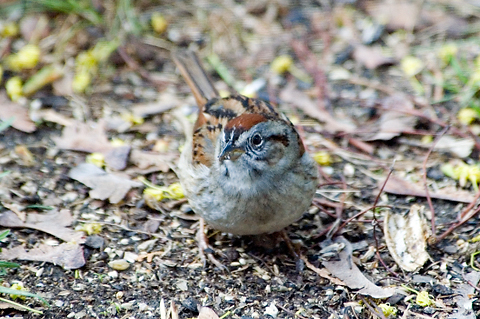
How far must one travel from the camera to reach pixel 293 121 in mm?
4773

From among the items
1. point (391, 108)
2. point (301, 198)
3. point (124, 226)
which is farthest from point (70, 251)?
point (391, 108)

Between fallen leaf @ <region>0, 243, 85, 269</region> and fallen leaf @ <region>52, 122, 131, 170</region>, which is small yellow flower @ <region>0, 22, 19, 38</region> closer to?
fallen leaf @ <region>52, 122, 131, 170</region>

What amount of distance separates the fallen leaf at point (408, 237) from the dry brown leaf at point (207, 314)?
107cm

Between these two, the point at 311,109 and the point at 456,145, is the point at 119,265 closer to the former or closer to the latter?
the point at 311,109

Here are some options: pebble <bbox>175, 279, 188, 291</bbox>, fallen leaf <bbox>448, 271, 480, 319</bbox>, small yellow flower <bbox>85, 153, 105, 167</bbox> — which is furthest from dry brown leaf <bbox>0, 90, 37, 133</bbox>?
fallen leaf <bbox>448, 271, 480, 319</bbox>

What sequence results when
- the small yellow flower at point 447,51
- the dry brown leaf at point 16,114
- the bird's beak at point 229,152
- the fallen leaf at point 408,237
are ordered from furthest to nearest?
the small yellow flower at point 447,51 < the dry brown leaf at point 16,114 < the fallen leaf at point 408,237 < the bird's beak at point 229,152

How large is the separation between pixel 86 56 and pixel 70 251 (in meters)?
2.18

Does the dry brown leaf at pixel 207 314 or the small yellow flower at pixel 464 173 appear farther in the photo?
the small yellow flower at pixel 464 173

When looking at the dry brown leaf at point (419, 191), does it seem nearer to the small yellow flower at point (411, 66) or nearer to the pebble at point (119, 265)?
the small yellow flower at point (411, 66)

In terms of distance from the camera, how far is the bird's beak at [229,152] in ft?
10.2

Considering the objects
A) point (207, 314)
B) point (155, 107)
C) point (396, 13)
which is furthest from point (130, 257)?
point (396, 13)

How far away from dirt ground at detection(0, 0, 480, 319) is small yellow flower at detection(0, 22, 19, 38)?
5 cm

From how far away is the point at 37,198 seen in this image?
3.87 meters

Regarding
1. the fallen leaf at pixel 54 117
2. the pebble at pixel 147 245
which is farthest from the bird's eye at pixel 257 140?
the fallen leaf at pixel 54 117
